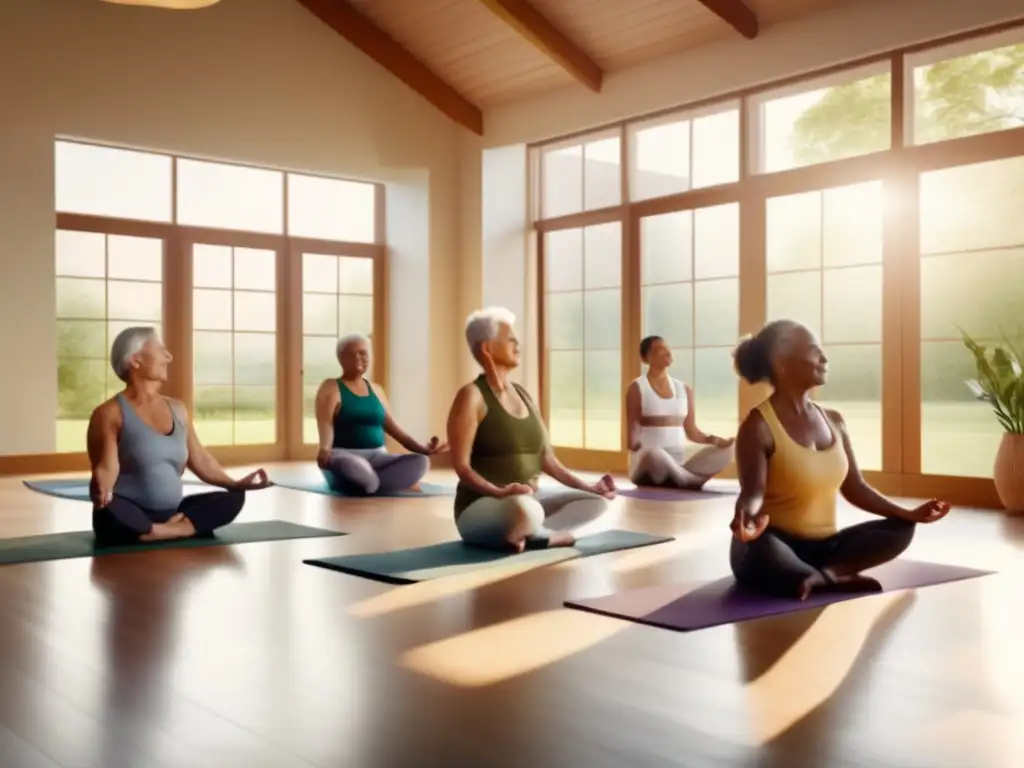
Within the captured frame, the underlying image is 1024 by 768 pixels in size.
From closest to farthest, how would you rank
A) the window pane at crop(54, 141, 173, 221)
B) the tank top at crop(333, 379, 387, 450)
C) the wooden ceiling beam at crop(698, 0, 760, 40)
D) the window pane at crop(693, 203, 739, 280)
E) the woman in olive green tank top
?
the woman in olive green tank top → the tank top at crop(333, 379, 387, 450) → the wooden ceiling beam at crop(698, 0, 760, 40) → the window pane at crop(693, 203, 739, 280) → the window pane at crop(54, 141, 173, 221)

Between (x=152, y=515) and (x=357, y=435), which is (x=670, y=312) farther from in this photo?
(x=152, y=515)

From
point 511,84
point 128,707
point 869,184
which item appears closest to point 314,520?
point 128,707

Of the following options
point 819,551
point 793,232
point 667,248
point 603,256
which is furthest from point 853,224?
point 819,551

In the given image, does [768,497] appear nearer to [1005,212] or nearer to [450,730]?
[450,730]

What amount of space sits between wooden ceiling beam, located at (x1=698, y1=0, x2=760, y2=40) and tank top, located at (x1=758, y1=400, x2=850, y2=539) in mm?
4248

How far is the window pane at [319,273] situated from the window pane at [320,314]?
57 millimetres

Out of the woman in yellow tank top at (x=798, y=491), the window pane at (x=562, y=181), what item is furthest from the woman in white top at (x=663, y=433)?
the woman in yellow tank top at (x=798, y=491)

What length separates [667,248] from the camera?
8.09 metres

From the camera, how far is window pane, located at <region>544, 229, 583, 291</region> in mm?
8789

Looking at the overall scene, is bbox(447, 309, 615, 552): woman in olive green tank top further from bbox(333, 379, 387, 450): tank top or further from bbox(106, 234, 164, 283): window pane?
bbox(106, 234, 164, 283): window pane

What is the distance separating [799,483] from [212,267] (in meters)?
6.44

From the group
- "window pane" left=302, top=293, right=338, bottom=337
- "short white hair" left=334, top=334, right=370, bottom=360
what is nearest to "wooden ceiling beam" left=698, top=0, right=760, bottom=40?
"short white hair" left=334, top=334, right=370, bottom=360

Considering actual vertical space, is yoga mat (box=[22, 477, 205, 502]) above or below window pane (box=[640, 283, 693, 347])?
below

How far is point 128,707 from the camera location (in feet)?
7.20
